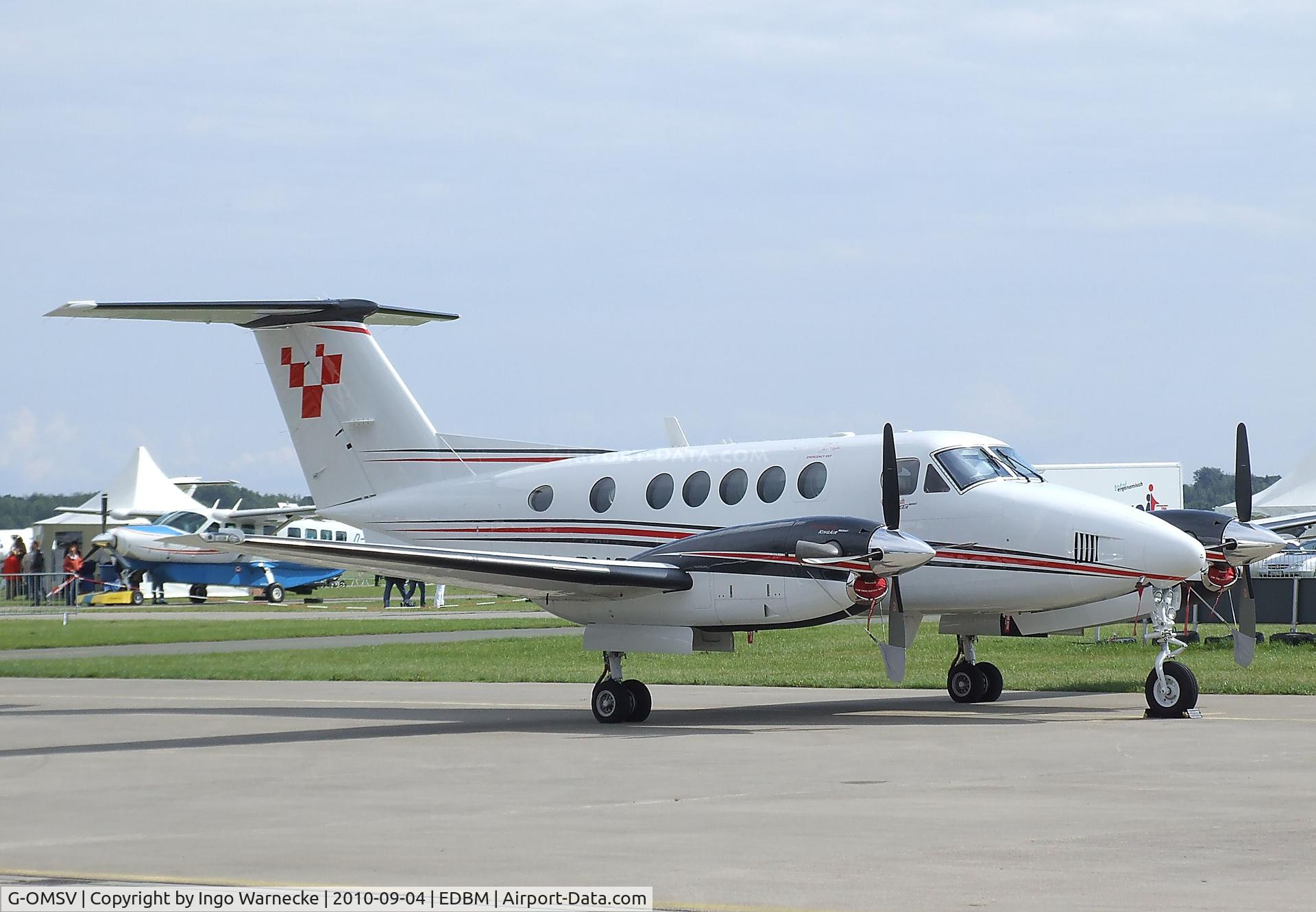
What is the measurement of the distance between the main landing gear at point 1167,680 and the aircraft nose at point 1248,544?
1.45 m

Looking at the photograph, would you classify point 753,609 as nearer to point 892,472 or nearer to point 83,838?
point 892,472

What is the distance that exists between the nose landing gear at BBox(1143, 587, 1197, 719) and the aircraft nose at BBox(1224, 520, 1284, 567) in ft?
4.76

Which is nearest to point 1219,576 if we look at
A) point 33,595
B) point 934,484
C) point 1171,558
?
point 1171,558

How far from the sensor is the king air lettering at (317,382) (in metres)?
20.2

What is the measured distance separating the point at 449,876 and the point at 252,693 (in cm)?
1471

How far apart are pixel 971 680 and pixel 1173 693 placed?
9.97ft

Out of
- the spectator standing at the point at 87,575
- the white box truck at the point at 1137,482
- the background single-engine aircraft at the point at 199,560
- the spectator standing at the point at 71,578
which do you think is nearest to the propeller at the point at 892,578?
the white box truck at the point at 1137,482

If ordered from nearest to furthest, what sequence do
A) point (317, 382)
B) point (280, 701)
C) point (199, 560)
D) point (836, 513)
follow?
point (836, 513) < point (317, 382) < point (280, 701) < point (199, 560)

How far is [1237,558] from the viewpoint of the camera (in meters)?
16.5

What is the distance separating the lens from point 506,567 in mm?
15820

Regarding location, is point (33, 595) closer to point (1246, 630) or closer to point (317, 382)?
point (317, 382)

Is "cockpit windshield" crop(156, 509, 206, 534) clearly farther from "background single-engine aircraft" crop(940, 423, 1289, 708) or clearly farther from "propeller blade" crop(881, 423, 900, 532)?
"propeller blade" crop(881, 423, 900, 532)

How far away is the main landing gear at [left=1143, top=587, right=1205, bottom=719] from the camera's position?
15.2 meters

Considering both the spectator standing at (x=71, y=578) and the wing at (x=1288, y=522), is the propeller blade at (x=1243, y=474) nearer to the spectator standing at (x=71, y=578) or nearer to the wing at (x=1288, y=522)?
the wing at (x=1288, y=522)
